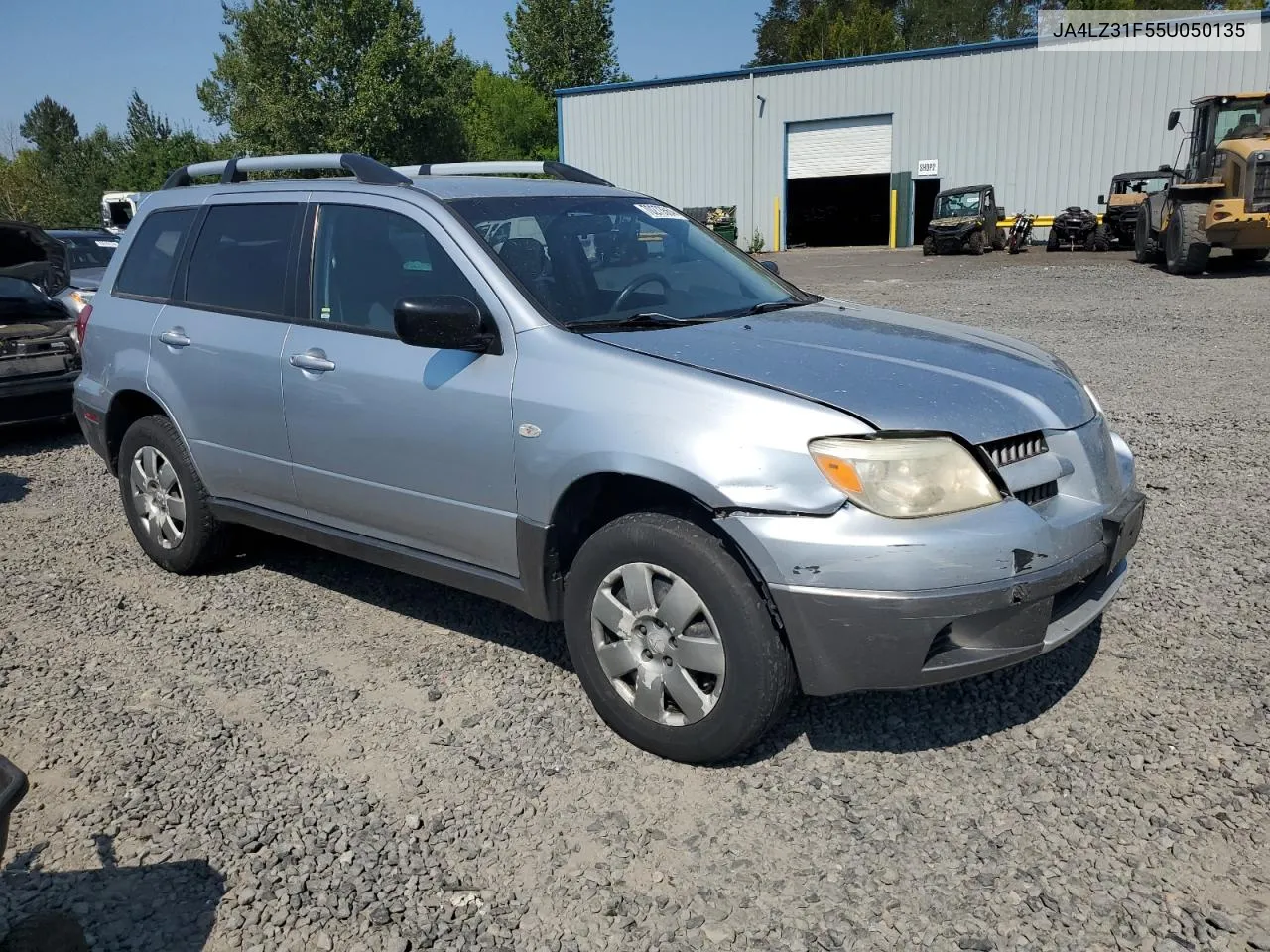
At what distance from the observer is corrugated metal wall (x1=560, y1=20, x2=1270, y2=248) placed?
3080 cm

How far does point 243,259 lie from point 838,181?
37.9 meters

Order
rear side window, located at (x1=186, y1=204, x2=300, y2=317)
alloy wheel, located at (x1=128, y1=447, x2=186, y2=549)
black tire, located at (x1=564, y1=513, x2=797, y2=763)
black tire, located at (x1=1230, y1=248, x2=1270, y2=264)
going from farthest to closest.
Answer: black tire, located at (x1=1230, y1=248, x2=1270, y2=264), alloy wheel, located at (x1=128, y1=447, x2=186, y2=549), rear side window, located at (x1=186, y1=204, x2=300, y2=317), black tire, located at (x1=564, y1=513, x2=797, y2=763)

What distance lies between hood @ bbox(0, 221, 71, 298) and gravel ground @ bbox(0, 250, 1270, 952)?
3.95 m

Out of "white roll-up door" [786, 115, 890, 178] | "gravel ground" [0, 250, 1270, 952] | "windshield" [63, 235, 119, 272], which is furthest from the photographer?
"white roll-up door" [786, 115, 890, 178]

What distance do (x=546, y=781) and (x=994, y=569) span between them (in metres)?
1.47

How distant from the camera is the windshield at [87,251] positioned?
40.5ft

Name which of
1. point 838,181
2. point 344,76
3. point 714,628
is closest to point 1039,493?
point 714,628

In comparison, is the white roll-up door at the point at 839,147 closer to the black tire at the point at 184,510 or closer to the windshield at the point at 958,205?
the windshield at the point at 958,205

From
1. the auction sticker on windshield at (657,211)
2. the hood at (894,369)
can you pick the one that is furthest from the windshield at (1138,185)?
the hood at (894,369)

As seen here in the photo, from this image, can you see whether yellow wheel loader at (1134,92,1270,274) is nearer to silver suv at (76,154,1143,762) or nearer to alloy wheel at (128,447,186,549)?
silver suv at (76,154,1143,762)

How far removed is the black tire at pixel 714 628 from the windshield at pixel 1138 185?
95.1 ft

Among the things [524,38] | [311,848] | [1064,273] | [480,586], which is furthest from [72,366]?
[524,38]

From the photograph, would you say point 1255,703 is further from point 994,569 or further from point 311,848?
point 311,848

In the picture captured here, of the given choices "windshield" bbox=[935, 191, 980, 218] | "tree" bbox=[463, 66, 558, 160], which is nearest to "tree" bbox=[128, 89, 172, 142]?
"tree" bbox=[463, 66, 558, 160]
